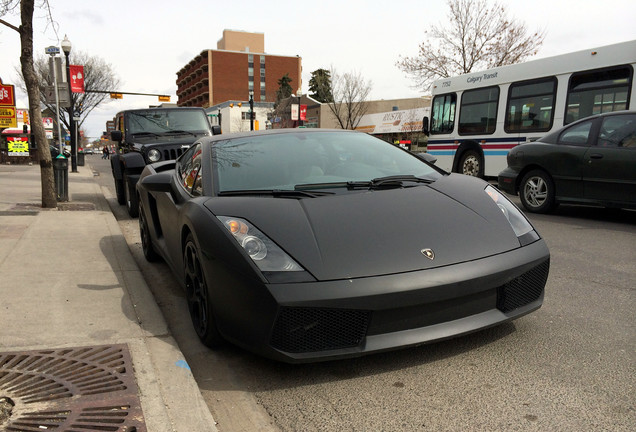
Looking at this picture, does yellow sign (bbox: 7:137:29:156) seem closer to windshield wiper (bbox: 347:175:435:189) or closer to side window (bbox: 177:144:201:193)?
side window (bbox: 177:144:201:193)

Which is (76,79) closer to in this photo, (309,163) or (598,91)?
(598,91)

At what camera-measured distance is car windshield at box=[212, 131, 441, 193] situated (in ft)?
11.0

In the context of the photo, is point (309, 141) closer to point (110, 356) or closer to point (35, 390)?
point (110, 356)

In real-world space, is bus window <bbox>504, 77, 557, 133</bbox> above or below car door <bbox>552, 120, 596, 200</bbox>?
above

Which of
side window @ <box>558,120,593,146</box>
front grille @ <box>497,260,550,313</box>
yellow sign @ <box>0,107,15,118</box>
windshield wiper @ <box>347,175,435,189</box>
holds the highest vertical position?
yellow sign @ <box>0,107,15,118</box>

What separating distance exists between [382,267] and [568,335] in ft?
4.84

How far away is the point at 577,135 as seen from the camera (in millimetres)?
7555

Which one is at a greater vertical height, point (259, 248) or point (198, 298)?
point (259, 248)

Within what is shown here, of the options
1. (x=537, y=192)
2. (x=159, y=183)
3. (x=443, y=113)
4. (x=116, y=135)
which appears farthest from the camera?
(x=443, y=113)

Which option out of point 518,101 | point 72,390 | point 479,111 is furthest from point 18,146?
point 72,390

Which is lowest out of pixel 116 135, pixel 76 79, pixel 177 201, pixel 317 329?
pixel 317 329

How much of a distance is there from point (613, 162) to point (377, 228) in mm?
5726

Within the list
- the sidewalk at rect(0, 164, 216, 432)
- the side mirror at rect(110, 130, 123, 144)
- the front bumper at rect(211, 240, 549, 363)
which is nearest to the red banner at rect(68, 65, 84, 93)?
the side mirror at rect(110, 130, 123, 144)

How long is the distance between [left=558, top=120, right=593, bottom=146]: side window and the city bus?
10.6 feet
